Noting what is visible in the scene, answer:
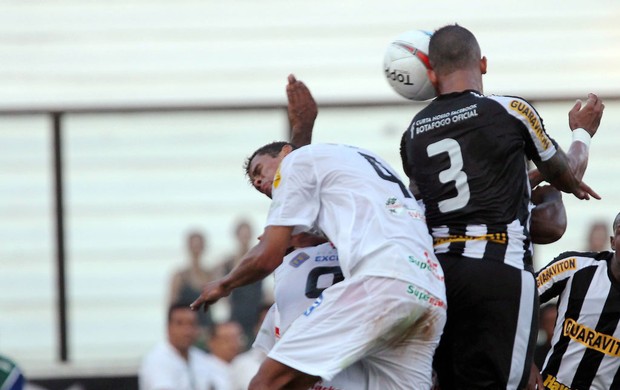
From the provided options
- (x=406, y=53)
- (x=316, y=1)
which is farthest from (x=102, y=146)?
(x=406, y=53)

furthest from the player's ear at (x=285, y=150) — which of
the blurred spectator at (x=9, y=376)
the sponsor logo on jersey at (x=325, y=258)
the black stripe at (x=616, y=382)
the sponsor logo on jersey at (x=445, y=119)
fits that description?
the black stripe at (x=616, y=382)

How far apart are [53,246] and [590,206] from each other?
4.90 meters

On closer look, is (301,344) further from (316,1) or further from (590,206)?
(316,1)

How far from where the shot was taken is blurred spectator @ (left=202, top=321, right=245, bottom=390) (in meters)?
11.5

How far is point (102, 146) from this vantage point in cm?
1209

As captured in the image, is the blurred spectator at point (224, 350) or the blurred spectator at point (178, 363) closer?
the blurred spectator at point (178, 363)

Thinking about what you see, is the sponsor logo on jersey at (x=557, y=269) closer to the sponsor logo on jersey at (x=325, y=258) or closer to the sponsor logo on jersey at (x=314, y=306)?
the sponsor logo on jersey at (x=325, y=258)

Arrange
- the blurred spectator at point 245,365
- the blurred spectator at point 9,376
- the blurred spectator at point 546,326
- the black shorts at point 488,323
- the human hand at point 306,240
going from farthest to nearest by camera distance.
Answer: the blurred spectator at point 245,365
the blurred spectator at point 546,326
the human hand at point 306,240
the black shorts at point 488,323
the blurred spectator at point 9,376

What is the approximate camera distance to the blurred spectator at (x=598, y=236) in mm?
11609

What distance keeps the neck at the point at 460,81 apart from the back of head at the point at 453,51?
1.0 inches

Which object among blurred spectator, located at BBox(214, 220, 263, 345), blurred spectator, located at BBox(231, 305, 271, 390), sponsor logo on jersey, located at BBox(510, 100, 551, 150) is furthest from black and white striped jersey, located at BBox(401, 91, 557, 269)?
blurred spectator, located at BBox(214, 220, 263, 345)

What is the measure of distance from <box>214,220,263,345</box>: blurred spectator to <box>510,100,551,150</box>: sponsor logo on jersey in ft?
19.2

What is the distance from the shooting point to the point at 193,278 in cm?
1195

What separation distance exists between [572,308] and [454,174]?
4.22 ft
